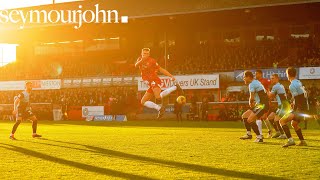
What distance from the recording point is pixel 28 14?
56344 millimetres

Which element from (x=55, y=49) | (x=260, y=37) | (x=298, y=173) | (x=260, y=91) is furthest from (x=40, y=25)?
(x=298, y=173)

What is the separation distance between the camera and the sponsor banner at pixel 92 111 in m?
48.5

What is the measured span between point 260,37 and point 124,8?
14.4 m

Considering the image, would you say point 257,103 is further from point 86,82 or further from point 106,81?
point 86,82

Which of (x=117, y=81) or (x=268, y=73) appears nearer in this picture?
(x=268, y=73)

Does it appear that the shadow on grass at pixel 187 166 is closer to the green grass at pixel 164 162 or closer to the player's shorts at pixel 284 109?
the green grass at pixel 164 162

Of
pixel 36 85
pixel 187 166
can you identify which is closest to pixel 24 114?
pixel 187 166

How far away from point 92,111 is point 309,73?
20659 millimetres

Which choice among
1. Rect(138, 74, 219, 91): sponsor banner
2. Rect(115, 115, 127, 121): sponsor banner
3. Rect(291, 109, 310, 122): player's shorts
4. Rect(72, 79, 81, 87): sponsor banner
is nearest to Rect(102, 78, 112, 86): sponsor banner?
Rect(72, 79, 81, 87): sponsor banner

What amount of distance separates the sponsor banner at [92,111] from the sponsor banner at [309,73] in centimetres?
1884

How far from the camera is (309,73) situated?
42.1 metres

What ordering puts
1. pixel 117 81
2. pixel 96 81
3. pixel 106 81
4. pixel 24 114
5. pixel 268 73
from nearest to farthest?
1. pixel 24 114
2. pixel 268 73
3. pixel 117 81
4. pixel 106 81
5. pixel 96 81

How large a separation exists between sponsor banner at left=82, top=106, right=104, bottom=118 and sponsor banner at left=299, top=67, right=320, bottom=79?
1884 centimetres

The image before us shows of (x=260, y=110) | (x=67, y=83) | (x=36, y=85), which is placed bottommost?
(x=260, y=110)
